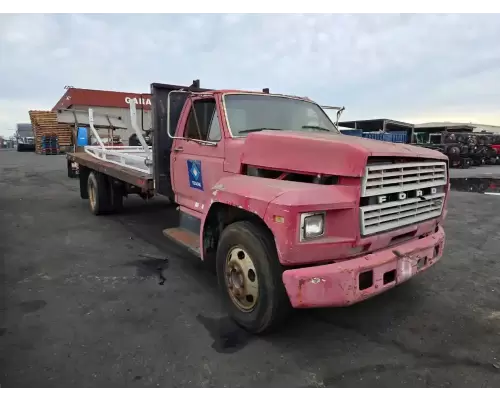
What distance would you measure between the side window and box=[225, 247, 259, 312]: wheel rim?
4.74ft

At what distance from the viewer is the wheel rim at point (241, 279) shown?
3234mm

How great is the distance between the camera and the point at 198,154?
14.7 ft

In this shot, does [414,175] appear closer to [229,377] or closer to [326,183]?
[326,183]

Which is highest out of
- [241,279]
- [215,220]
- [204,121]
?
[204,121]

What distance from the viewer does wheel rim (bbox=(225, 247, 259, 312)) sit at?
3.23m

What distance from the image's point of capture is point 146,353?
296cm

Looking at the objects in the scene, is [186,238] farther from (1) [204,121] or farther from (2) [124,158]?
(2) [124,158]

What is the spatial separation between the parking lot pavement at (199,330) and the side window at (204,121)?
1.72m

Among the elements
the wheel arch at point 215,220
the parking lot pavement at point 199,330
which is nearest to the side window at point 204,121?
the wheel arch at point 215,220

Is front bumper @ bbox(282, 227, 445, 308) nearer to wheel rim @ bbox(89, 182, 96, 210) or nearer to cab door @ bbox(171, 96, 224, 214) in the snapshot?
cab door @ bbox(171, 96, 224, 214)

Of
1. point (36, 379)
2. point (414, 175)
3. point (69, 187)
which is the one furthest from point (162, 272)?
point (69, 187)

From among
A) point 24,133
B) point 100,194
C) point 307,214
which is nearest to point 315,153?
point 307,214

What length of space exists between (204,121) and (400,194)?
7.74ft

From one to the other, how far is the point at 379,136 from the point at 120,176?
2475 cm
